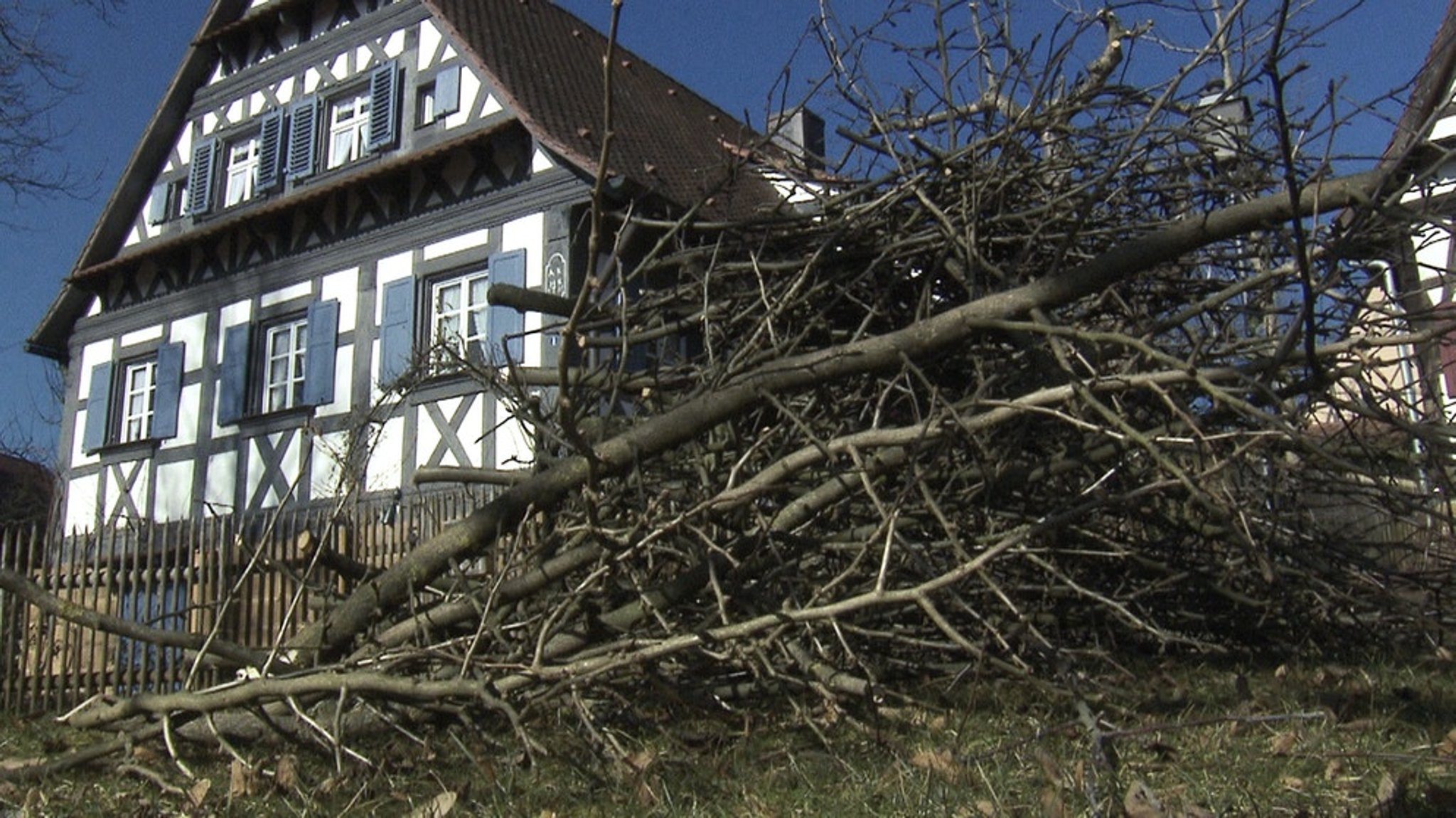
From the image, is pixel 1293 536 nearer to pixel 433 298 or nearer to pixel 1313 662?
pixel 1313 662

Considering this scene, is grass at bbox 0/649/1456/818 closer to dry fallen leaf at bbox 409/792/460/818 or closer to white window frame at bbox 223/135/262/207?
dry fallen leaf at bbox 409/792/460/818

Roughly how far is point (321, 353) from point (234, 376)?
145 cm

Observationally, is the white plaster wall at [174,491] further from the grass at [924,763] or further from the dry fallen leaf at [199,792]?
the dry fallen leaf at [199,792]

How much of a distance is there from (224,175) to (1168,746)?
1431cm

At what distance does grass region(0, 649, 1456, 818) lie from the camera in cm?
283

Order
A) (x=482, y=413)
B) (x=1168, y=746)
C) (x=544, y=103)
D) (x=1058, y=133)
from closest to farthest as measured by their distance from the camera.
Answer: (x=1168, y=746), (x=1058, y=133), (x=482, y=413), (x=544, y=103)

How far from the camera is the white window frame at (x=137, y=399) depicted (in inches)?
586

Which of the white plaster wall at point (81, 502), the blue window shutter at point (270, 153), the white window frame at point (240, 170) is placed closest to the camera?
the blue window shutter at point (270, 153)

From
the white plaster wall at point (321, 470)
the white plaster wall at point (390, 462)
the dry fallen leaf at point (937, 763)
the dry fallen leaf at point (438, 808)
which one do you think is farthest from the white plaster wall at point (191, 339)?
the dry fallen leaf at point (937, 763)

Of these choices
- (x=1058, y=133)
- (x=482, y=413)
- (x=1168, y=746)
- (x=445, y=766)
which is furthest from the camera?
(x=482, y=413)

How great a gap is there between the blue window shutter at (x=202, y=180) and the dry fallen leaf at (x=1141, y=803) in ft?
47.4

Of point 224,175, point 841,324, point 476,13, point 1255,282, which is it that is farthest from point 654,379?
point 224,175

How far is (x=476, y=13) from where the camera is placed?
46.4 feet

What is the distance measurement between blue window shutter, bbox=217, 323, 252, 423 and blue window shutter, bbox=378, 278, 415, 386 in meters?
2.02
